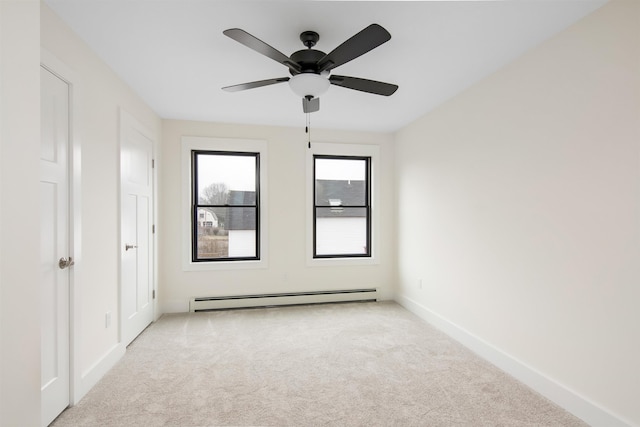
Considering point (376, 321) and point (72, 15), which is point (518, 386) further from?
point (72, 15)

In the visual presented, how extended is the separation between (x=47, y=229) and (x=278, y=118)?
2702 mm

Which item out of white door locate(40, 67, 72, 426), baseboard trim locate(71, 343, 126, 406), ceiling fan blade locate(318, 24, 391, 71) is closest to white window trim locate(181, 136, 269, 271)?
baseboard trim locate(71, 343, 126, 406)

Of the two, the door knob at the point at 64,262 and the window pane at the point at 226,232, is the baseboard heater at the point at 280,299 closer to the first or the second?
the window pane at the point at 226,232

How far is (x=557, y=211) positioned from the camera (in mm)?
2229

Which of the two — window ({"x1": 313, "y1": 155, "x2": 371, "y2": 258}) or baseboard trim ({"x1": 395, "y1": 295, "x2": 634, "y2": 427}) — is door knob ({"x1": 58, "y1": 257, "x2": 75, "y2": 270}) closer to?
window ({"x1": 313, "y1": 155, "x2": 371, "y2": 258})

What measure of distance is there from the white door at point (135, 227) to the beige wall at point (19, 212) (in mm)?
2052

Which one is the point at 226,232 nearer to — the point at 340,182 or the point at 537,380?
the point at 340,182

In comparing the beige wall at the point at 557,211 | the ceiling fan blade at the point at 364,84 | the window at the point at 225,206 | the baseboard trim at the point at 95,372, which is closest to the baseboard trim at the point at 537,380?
the beige wall at the point at 557,211

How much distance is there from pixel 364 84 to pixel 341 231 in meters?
2.68

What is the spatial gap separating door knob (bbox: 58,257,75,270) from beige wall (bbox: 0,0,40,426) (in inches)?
48.3

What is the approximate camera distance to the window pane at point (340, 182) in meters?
4.69

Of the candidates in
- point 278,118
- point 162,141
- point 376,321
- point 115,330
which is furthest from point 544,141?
point 162,141

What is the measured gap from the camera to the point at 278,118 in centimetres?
406

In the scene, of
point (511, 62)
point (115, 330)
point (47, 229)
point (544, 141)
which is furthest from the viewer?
point (115, 330)
